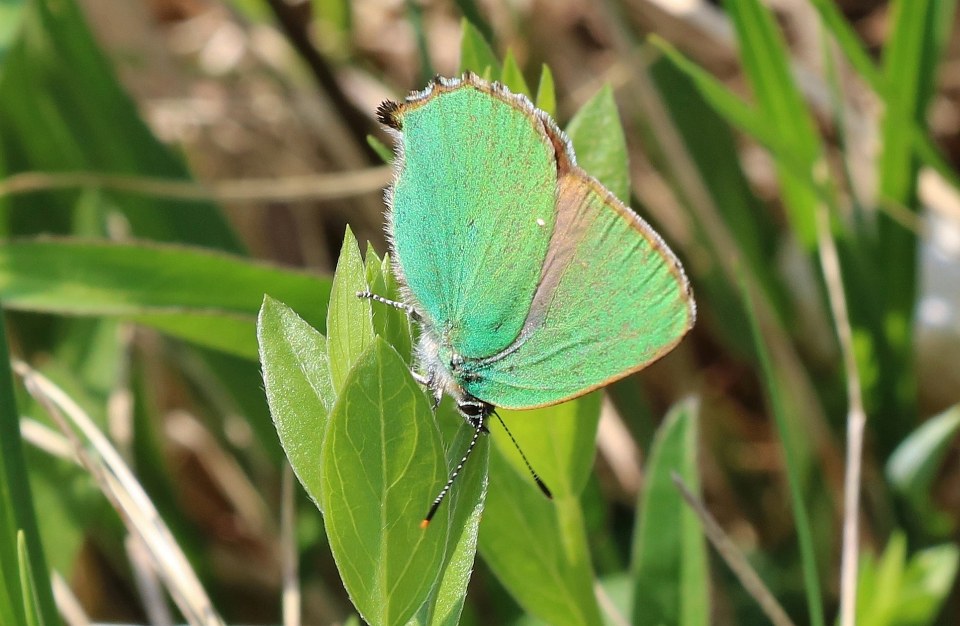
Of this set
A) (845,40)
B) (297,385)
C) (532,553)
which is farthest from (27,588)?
(845,40)

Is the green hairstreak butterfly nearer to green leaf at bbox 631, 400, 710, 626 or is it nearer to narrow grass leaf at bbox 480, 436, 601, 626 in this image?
narrow grass leaf at bbox 480, 436, 601, 626

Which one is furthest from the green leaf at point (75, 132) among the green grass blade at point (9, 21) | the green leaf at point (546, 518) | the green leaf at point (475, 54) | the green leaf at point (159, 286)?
the green leaf at point (546, 518)

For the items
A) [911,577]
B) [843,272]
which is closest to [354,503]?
[911,577]

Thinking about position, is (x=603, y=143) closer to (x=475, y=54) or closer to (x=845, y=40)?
(x=475, y=54)

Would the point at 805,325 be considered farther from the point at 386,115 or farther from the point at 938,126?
the point at 386,115

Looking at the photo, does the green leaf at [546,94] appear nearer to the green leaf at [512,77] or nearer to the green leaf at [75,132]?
the green leaf at [512,77]

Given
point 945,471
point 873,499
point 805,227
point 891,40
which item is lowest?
point 945,471
